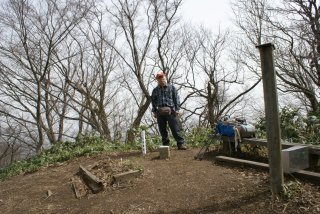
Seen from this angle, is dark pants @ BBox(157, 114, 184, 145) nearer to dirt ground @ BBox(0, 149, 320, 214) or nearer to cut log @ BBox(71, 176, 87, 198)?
dirt ground @ BBox(0, 149, 320, 214)

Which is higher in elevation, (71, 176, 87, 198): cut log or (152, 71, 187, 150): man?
(152, 71, 187, 150): man

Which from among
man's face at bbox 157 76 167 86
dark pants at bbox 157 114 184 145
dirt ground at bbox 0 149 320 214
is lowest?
dirt ground at bbox 0 149 320 214

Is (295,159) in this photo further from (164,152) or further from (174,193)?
(164,152)

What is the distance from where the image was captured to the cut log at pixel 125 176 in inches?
189

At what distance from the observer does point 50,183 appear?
225 inches

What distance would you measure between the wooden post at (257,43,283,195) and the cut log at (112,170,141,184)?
2197 mm

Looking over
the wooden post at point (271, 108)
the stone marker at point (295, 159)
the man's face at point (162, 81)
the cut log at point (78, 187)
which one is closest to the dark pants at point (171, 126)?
the man's face at point (162, 81)

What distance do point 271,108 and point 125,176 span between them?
2.43m

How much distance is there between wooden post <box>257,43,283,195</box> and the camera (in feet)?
11.1

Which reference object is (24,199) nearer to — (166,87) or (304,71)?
(166,87)

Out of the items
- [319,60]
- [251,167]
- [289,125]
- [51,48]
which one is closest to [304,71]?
[319,60]

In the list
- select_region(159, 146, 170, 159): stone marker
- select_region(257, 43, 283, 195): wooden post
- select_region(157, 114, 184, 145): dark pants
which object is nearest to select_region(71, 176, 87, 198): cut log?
select_region(159, 146, 170, 159): stone marker

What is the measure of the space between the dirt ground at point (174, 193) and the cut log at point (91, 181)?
120 millimetres

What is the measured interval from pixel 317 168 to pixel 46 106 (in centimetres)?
1471
